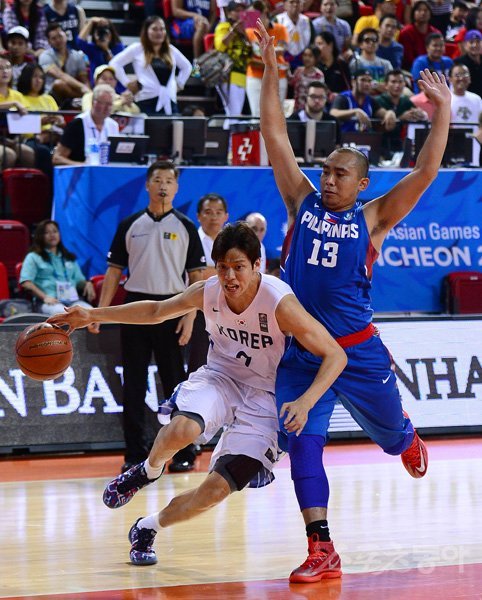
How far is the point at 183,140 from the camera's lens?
11.0 meters

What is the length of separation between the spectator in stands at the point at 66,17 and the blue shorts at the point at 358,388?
1007 cm

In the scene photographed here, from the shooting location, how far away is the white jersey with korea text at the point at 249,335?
5.18 metres

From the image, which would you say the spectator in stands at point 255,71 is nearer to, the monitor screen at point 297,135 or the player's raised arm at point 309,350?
the monitor screen at point 297,135

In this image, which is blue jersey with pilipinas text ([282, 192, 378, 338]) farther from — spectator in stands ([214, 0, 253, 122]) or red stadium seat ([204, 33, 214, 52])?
red stadium seat ([204, 33, 214, 52])

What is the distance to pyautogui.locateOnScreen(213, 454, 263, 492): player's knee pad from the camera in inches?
205

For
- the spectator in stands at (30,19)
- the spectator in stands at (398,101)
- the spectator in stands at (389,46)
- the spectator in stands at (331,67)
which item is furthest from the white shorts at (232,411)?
the spectator in stands at (389,46)

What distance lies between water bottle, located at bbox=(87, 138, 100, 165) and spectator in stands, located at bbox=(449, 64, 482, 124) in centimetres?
473

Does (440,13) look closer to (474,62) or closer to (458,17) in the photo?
(458,17)

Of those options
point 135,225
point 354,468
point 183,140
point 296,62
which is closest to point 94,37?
point 296,62

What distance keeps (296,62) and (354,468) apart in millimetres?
8531

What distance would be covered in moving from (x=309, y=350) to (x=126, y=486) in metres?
1.15

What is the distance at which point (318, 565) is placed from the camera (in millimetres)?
5016

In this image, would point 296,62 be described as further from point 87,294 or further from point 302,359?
point 302,359

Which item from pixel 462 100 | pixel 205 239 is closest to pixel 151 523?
pixel 205 239
